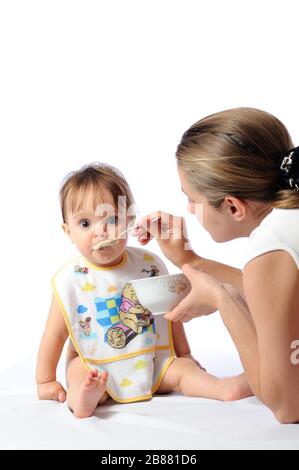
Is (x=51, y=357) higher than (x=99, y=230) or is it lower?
lower

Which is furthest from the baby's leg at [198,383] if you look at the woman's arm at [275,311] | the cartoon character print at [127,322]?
the woman's arm at [275,311]

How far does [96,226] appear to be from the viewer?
231 centimetres

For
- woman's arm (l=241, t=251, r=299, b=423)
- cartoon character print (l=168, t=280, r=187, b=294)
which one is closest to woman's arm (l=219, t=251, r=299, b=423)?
woman's arm (l=241, t=251, r=299, b=423)

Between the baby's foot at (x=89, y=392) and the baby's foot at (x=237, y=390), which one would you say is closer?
the baby's foot at (x=89, y=392)

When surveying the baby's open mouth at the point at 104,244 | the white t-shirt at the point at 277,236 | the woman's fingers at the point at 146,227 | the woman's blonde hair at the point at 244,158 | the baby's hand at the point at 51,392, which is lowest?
the baby's hand at the point at 51,392

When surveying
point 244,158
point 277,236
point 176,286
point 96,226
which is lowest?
point 176,286

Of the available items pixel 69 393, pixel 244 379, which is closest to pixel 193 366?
pixel 244 379

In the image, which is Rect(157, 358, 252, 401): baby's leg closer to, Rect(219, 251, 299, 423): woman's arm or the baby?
the baby

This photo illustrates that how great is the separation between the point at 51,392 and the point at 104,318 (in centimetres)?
28

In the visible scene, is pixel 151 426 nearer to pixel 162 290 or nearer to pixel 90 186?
pixel 162 290

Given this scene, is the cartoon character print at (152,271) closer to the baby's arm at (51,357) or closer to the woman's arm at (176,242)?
the woman's arm at (176,242)

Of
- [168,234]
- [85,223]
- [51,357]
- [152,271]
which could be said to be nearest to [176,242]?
[168,234]

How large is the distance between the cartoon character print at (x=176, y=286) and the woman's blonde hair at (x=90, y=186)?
357mm

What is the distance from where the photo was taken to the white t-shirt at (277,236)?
185 cm
